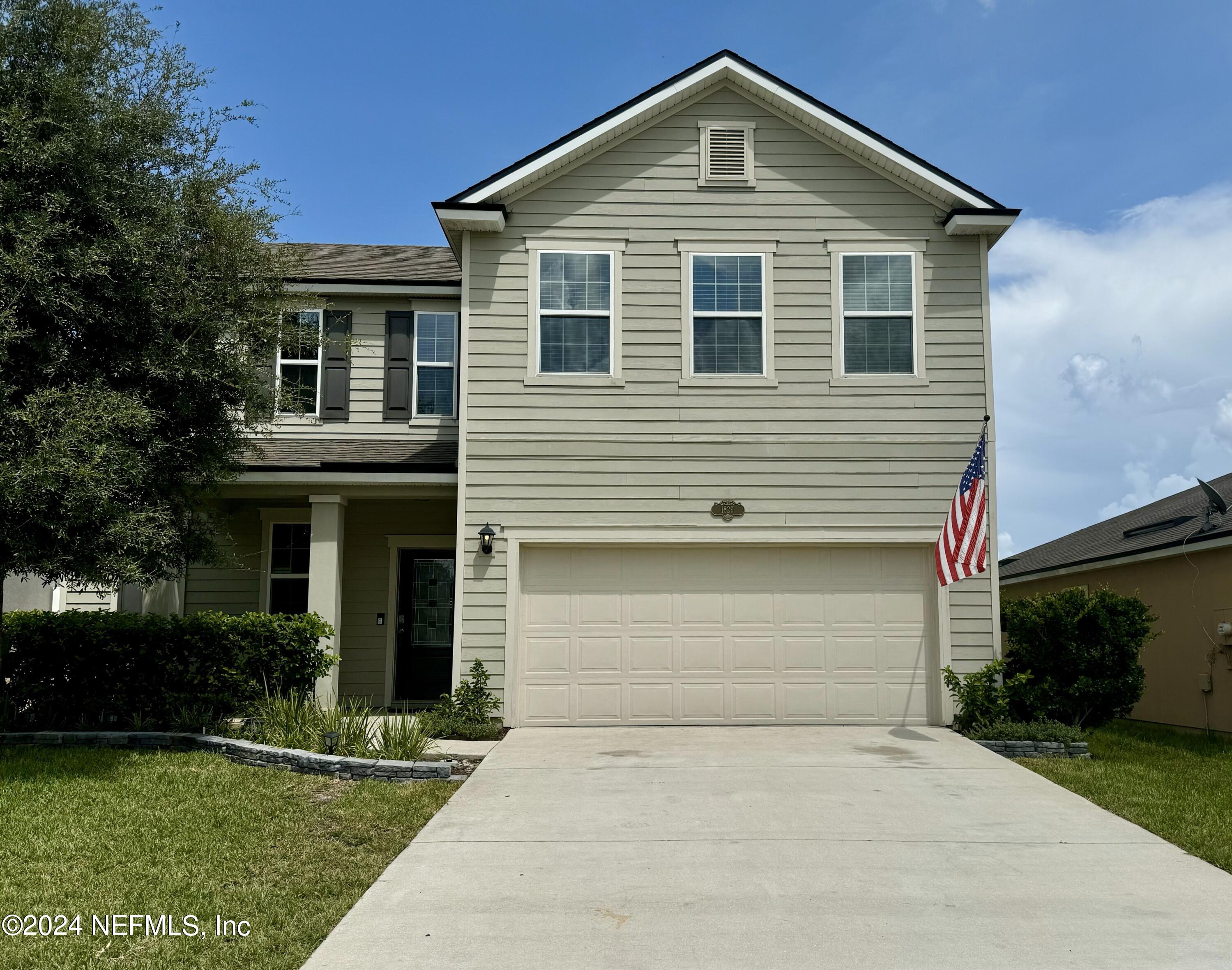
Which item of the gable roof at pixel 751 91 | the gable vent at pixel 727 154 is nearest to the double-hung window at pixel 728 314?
the gable vent at pixel 727 154

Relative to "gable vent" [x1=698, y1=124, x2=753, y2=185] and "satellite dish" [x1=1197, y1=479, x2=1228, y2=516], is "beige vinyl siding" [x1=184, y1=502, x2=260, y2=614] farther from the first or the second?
"satellite dish" [x1=1197, y1=479, x2=1228, y2=516]

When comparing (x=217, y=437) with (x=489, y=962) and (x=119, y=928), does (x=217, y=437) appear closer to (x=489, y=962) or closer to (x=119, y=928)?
(x=119, y=928)

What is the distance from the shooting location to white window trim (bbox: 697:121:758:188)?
40.2 feet

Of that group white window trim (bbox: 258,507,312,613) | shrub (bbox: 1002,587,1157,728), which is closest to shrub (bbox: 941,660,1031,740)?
shrub (bbox: 1002,587,1157,728)

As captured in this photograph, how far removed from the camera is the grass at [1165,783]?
741 cm

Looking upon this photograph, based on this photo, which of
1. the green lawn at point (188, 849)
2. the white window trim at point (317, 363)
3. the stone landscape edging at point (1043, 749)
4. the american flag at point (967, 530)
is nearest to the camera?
the green lawn at point (188, 849)

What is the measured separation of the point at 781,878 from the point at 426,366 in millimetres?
9532

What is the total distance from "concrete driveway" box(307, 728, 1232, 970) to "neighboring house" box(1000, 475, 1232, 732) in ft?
15.5

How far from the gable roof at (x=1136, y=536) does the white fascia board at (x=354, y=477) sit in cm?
901

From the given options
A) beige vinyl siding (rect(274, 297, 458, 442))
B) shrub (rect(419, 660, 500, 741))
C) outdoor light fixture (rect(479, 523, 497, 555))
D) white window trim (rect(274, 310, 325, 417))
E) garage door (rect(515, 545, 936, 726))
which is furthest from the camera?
beige vinyl siding (rect(274, 297, 458, 442))

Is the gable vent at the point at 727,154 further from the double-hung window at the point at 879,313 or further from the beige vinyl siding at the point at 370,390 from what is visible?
the beige vinyl siding at the point at 370,390

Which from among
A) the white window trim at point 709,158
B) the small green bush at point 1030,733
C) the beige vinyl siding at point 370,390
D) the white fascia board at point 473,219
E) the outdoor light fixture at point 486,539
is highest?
the white window trim at point 709,158

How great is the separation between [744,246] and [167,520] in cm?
693

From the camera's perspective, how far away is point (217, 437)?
10781 millimetres
